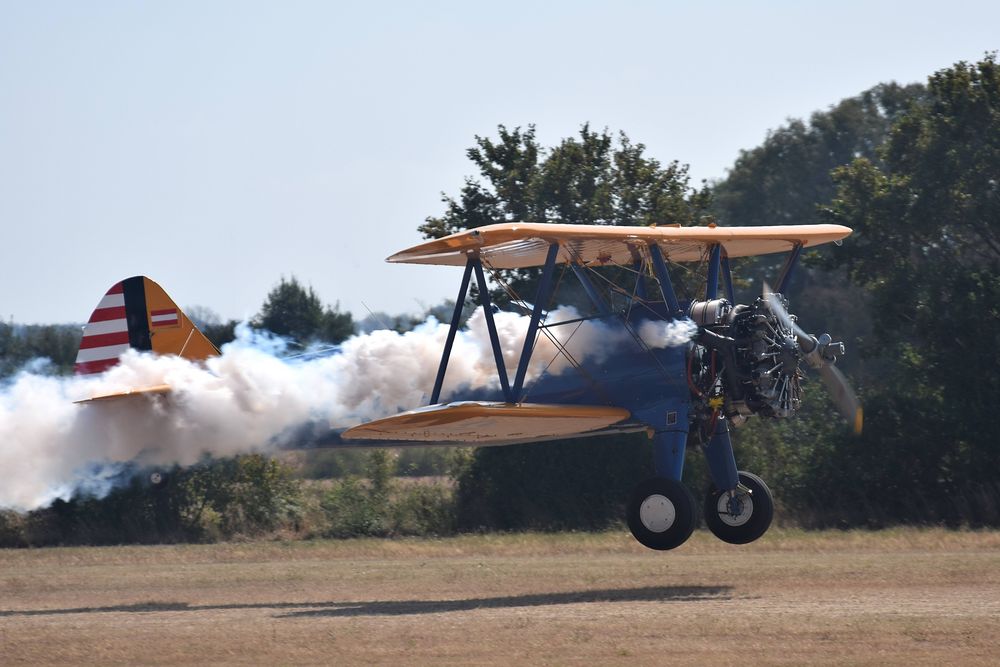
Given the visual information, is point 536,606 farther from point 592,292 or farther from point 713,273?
point 713,273

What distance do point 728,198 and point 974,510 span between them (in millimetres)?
43153

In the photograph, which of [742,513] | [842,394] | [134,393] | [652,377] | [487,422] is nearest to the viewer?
[487,422]

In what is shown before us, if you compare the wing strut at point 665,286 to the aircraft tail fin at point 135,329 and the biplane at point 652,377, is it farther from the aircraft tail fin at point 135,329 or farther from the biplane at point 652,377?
the aircraft tail fin at point 135,329

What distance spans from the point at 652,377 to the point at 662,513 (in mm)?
1489

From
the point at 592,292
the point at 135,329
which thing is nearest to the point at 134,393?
the point at 135,329

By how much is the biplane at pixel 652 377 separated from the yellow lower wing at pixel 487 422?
17 millimetres

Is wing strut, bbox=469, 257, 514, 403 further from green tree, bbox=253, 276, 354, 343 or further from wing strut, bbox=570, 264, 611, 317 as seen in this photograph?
green tree, bbox=253, 276, 354, 343

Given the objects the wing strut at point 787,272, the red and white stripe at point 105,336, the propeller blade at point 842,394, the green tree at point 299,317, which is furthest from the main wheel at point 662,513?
the green tree at point 299,317

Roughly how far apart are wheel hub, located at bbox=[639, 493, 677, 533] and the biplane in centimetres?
1

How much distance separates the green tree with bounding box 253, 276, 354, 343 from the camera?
133 ft

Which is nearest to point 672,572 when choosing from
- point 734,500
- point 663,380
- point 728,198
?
point 734,500

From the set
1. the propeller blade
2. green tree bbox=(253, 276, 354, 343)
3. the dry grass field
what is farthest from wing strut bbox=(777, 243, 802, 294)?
green tree bbox=(253, 276, 354, 343)

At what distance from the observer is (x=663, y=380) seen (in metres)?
14.4

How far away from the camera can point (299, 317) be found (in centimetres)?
4169
